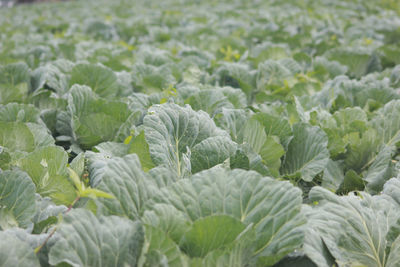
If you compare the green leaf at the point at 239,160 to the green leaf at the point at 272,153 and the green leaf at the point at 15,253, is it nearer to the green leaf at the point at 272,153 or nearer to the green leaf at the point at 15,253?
the green leaf at the point at 272,153

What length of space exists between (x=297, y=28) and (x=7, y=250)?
18.5 feet

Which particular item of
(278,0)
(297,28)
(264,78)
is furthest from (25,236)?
(278,0)

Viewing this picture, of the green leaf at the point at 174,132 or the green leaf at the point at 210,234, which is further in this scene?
the green leaf at the point at 174,132

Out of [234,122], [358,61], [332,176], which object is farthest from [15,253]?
[358,61]

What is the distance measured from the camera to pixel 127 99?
2.18m

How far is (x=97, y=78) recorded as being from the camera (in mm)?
2344

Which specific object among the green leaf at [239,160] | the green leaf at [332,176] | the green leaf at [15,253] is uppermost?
the green leaf at [15,253]

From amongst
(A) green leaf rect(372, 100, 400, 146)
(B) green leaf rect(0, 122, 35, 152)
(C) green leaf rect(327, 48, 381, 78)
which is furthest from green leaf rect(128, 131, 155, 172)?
(C) green leaf rect(327, 48, 381, 78)

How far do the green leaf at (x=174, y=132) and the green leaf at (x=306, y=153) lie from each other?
0.45 metres

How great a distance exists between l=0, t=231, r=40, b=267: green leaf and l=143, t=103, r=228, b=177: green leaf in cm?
51

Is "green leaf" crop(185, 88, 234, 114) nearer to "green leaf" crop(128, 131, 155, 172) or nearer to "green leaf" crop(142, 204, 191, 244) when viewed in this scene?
"green leaf" crop(128, 131, 155, 172)

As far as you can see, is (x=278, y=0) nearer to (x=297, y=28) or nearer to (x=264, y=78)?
(x=297, y=28)

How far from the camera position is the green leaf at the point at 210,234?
3.10ft

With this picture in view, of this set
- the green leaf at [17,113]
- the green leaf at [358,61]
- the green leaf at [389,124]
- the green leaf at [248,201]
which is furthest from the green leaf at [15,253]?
the green leaf at [358,61]
